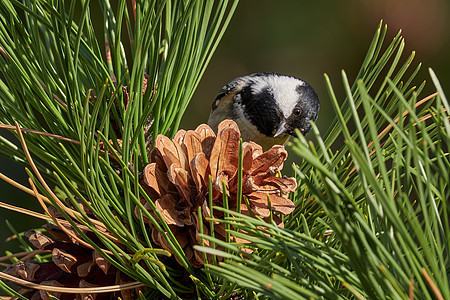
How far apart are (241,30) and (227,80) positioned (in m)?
0.23

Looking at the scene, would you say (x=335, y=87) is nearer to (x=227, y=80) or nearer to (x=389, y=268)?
(x=227, y=80)

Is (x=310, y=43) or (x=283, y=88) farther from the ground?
(x=310, y=43)

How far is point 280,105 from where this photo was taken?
2010 millimetres

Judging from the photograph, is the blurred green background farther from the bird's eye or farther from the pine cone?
the pine cone

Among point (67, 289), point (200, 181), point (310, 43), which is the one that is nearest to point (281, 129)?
point (310, 43)

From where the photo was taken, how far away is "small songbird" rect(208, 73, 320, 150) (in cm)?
195

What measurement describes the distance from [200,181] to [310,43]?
1666mm

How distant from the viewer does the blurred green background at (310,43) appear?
2.03 meters

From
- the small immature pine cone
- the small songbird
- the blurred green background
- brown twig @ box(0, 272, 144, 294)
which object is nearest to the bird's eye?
the small songbird

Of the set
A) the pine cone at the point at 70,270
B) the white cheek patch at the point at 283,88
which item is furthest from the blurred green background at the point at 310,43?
the pine cone at the point at 70,270

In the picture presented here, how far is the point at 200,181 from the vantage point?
0.66 m

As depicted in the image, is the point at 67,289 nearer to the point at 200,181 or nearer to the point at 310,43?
the point at 200,181

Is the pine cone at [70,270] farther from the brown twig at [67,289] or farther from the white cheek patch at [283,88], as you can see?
the white cheek patch at [283,88]

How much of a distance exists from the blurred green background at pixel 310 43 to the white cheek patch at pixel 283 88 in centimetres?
25
